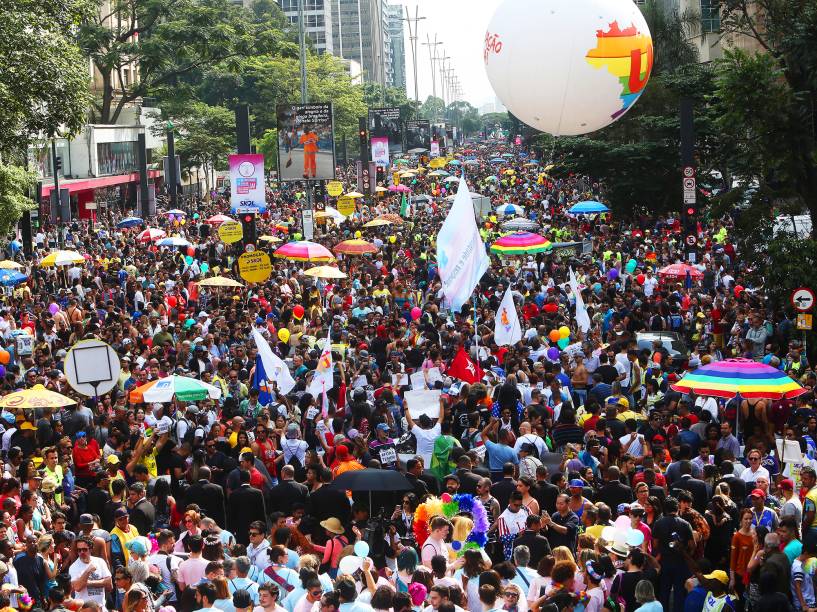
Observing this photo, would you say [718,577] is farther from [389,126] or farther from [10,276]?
[389,126]

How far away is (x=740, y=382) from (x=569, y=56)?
3.97m

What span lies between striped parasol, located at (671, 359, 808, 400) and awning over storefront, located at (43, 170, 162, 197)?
4202 centimetres

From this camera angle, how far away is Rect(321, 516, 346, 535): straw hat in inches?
417

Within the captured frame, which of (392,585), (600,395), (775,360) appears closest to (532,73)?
(600,395)

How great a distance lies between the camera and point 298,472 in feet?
40.5

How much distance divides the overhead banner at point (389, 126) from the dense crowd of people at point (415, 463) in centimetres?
5454

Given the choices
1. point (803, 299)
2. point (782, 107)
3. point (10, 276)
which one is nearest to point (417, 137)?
point (10, 276)

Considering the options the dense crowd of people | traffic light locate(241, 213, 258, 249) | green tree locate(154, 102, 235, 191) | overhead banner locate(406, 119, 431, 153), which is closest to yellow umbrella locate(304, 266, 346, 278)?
the dense crowd of people

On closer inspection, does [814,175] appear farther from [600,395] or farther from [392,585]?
[392,585]

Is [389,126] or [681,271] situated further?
[389,126]

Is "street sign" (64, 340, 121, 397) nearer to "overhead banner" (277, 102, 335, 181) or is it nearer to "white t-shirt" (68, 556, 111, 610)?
"white t-shirt" (68, 556, 111, 610)

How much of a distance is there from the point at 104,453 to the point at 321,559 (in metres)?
Result: 4.32

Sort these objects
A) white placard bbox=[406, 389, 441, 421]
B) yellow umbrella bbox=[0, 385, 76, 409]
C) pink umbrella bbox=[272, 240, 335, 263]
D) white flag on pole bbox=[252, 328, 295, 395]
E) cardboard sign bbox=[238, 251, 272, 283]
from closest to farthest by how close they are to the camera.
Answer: yellow umbrella bbox=[0, 385, 76, 409]
white placard bbox=[406, 389, 441, 421]
white flag on pole bbox=[252, 328, 295, 395]
cardboard sign bbox=[238, 251, 272, 283]
pink umbrella bbox=[272, 240, 335, 263]

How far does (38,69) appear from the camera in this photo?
20500mm
